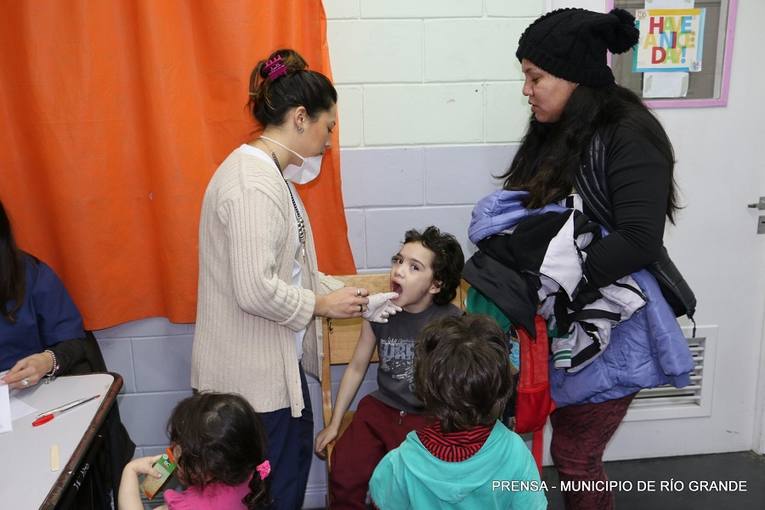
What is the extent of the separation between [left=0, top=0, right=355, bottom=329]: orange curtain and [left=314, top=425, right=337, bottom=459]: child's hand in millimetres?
606

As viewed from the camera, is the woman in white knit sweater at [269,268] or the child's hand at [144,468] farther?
the woman in white knit sweater at [269,268]

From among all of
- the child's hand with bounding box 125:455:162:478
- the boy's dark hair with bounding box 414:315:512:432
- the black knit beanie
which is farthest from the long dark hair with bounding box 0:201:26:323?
the black knit beanie

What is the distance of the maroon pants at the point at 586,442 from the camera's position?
1.68 meters

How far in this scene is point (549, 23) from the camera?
162 centimetres

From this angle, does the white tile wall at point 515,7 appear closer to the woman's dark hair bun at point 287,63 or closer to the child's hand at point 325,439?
the woman's dark hair bun at point 287,63

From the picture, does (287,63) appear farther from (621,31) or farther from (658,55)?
(658,55)

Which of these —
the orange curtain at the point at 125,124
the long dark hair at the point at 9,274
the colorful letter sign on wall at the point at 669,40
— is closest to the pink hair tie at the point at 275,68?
the orange curtain at the point at 125,124

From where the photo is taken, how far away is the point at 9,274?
6.08ft

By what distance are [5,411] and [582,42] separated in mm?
1667

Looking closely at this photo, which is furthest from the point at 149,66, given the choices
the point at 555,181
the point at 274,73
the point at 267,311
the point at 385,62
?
the point at 555,181

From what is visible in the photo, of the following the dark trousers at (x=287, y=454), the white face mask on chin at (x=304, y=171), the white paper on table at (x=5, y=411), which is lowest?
the dark trousers at (x=287, y=454)

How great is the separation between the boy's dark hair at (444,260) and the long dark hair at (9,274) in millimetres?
1153

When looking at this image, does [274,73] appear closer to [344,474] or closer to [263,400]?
[263,400]

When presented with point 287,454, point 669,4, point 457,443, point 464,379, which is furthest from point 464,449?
point 669,4
